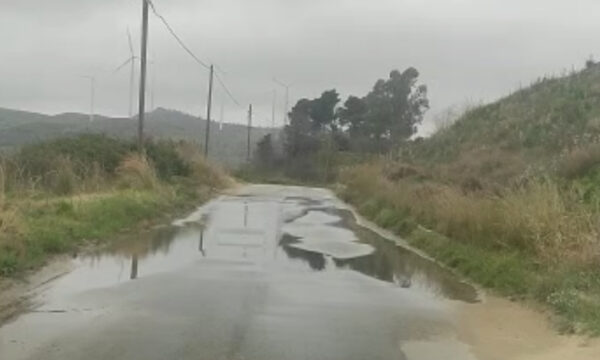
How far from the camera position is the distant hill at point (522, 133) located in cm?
3072

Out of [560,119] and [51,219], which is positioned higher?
[560,119]

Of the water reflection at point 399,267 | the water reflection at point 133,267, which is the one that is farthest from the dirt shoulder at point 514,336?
the water reflection at point 133,267

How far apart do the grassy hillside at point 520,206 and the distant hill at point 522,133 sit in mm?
113

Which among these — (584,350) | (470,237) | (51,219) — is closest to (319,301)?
(584,350)

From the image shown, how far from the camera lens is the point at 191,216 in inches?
1030

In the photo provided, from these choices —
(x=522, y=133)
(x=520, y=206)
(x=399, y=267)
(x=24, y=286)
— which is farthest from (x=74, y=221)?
(x=522, y=133)

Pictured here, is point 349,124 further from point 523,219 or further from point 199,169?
point 523,219

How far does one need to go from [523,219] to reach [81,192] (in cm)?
1459

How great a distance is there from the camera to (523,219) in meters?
14.9

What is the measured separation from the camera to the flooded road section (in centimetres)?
834

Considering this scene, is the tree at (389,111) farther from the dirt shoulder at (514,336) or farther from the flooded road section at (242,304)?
the dirt shoulder at (514,336)

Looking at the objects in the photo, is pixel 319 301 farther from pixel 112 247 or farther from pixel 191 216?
pixel 191 216

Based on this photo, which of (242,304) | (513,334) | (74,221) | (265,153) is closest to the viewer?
(513,334)

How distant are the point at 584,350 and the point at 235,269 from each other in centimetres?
686
